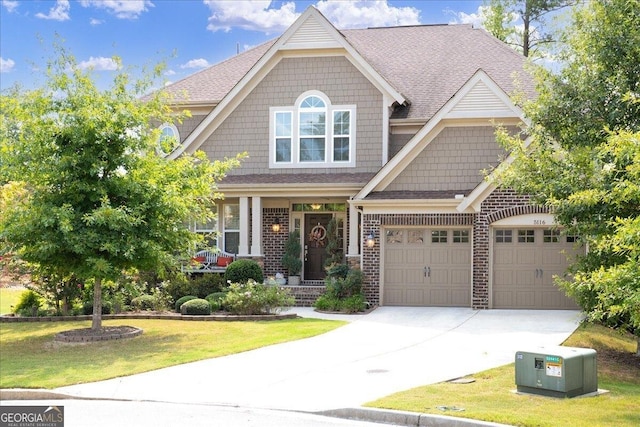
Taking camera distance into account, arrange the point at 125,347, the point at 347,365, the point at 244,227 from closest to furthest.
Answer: the point at 347,365, the point at 125,347, the point at 244,227

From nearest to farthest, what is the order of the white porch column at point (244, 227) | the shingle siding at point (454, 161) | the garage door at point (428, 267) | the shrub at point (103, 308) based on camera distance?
1. the shrub at point (103, 308)
2. the garage door at point (428, 267)
3. the shingle siding at point (454, 161)
4. the white porch column at point (244, 227)

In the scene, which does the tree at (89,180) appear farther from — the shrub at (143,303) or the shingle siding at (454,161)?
the shingle siding at (454,161)

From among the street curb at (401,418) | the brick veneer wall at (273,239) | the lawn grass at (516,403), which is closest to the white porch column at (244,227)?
the brick veneer wall at (273,239)

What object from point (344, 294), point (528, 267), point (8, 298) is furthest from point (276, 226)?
point (8, 298)

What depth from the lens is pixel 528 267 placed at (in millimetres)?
21922

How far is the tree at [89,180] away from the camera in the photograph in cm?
1672

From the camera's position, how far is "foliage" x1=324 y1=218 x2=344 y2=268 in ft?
83.6

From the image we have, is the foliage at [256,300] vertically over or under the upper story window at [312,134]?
under

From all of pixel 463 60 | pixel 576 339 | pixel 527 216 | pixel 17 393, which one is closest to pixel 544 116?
pixel 576 339

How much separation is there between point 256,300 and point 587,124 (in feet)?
31.6

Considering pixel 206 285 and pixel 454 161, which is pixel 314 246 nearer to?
pixel 206 285

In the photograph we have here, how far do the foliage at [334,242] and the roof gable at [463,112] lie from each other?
2893 mm

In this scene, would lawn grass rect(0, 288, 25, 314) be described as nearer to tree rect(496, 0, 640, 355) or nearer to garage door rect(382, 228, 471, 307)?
garage door rect(382, 228, 471, 307)

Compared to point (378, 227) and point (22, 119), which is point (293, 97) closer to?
point (378, 227)
